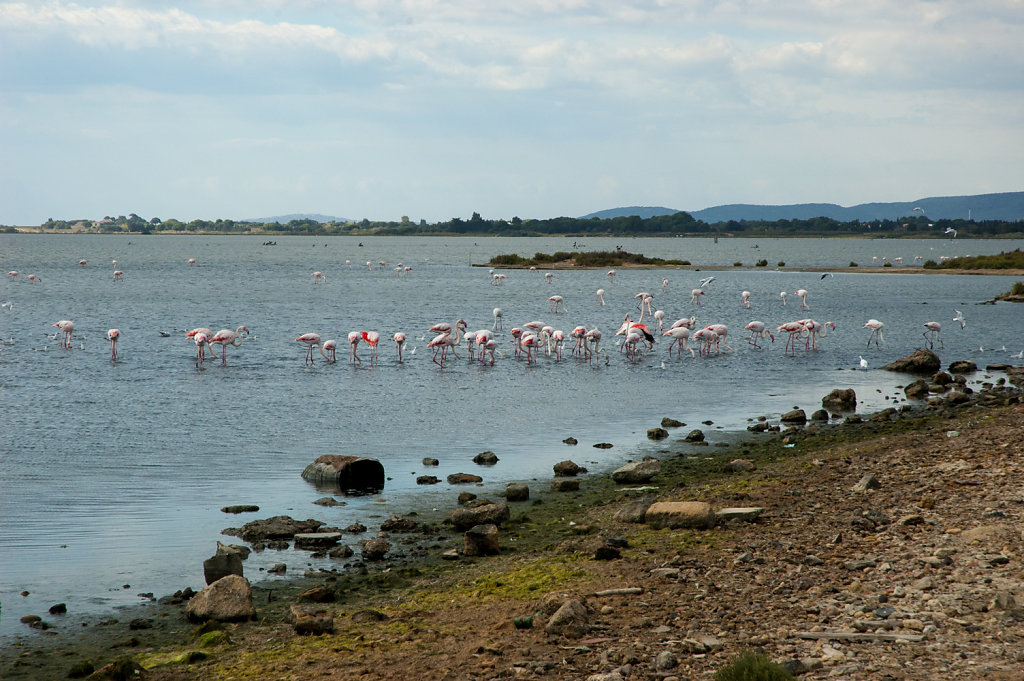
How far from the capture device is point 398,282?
260 feet

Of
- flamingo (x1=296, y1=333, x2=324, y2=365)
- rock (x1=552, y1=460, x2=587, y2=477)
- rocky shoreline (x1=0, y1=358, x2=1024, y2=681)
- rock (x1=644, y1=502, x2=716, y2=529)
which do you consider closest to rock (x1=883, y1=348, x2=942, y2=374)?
rocky shoreline (x1=0, y1=358, x2=1024, y2=681)

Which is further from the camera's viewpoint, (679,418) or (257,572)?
(679,418)

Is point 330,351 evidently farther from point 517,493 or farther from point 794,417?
point 517,493

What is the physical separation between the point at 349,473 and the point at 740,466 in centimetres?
638

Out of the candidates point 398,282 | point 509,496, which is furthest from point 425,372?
point 398,282

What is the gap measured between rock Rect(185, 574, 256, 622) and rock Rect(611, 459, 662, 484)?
23.6 feet

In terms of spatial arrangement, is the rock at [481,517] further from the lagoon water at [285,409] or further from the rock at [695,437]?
the rock at [695,437]

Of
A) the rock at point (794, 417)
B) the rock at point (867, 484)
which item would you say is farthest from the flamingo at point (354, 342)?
the rock at point (867, 484)

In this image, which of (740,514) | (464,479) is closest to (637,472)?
(464,479)

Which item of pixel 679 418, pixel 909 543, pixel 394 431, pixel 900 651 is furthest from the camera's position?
pixel 679 418

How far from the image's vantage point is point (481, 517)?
40.7ft

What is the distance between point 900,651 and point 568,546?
4635mm

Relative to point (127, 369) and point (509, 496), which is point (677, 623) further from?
point (127, 369)

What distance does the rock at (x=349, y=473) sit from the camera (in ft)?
48.2
